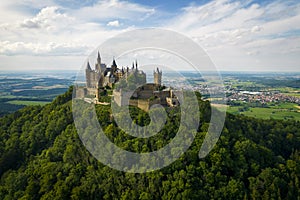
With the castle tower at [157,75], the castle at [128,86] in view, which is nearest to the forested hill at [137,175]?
the castle at [128,86]

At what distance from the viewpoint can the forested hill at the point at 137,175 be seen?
27203mm

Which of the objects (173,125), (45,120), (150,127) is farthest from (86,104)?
(173,125)

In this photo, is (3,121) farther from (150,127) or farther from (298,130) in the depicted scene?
(298,130)

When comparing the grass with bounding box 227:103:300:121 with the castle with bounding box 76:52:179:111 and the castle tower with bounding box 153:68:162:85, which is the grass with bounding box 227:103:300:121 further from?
the castle with bounding box 76:52:179:111

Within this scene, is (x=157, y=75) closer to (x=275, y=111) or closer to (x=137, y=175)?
(x=137, y=175)

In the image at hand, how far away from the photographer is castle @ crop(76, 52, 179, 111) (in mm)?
35469

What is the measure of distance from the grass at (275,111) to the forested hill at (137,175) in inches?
1515

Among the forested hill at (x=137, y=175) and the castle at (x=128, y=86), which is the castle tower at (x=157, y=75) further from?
the forested hill at (x=137, y=175)

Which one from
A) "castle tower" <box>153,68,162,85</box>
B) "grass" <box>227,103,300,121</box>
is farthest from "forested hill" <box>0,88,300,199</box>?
"grass" <box>227,103,300,121</box>

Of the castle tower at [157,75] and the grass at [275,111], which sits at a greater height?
the castle tower at [157,75]

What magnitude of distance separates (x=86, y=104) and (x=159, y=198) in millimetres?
19812

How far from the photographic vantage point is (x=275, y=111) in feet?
271

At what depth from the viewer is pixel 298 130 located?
4988 cm

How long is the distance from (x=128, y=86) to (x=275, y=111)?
212 ft
